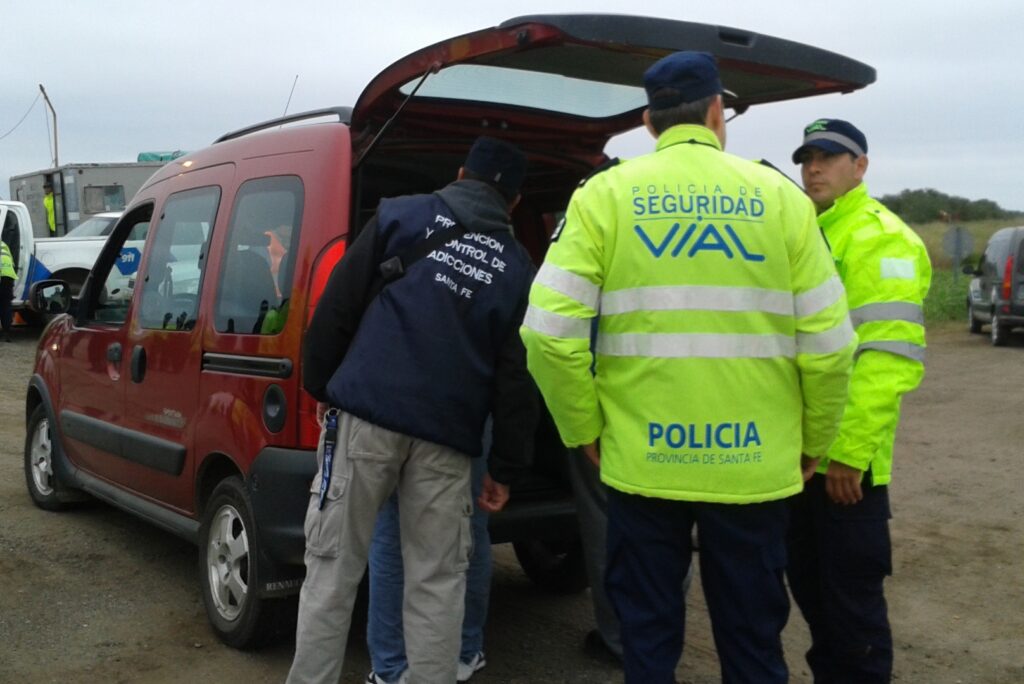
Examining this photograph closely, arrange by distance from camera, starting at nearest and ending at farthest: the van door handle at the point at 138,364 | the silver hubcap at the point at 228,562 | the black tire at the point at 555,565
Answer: the silver hubcap at the point at 228,562
the van door handle at the point at 138,364
the black tire at the point at 555,565

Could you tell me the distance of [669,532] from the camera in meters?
2.84

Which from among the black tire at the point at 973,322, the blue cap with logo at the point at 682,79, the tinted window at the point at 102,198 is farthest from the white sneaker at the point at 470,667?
the tinted window at the point at 102,198

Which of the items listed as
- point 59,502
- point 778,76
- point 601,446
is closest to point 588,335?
point 601,446

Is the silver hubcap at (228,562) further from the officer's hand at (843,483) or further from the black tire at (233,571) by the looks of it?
the officer's hand at (843,483)

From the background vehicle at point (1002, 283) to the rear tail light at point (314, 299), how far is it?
1463 centimetres

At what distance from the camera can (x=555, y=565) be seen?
5234mm

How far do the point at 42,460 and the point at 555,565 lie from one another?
321 centimetres

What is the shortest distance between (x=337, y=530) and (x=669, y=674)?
1.12 meters

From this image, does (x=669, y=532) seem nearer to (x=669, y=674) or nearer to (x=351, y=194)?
(x=669, y=674)

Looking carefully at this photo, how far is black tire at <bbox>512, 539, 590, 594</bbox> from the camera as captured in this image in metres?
5.14

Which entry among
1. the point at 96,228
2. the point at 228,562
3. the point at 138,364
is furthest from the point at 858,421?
the point at 96,228

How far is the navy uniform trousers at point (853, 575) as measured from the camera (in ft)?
11.0

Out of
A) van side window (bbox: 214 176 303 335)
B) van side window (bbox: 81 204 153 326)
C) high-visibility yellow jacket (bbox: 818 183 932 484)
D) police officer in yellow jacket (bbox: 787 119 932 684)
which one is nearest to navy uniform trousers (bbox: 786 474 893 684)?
police officer in yellow jacket (bbox: 787 119 932 684)

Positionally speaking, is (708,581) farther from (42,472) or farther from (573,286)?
(42,472)
